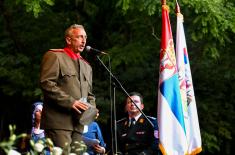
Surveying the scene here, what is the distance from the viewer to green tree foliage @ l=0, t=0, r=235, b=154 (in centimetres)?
1066

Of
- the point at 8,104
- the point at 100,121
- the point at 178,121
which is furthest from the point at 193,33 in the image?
the point at 8,104

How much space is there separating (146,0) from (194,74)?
8.98 ft

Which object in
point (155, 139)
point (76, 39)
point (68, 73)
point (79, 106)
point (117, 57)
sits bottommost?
point (155, 139)

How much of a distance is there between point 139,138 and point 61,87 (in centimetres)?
260

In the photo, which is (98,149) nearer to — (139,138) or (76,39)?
(139,138)

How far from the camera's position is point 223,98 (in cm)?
1125

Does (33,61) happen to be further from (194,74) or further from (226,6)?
(226,6)

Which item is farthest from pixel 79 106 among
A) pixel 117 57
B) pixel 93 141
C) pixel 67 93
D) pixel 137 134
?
pixel 117 57

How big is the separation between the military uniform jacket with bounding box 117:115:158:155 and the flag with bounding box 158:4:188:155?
2.11ft

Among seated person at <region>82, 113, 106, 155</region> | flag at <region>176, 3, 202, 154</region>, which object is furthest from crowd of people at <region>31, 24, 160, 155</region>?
flag at <region>176, 3, 202, 154</region>

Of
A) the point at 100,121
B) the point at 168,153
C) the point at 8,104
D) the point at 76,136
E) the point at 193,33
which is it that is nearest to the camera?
the point at 76,136

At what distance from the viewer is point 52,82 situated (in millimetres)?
5051

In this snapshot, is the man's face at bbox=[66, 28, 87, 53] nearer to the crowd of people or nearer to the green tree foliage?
the crowd of people

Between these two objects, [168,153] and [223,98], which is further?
[223,98]
